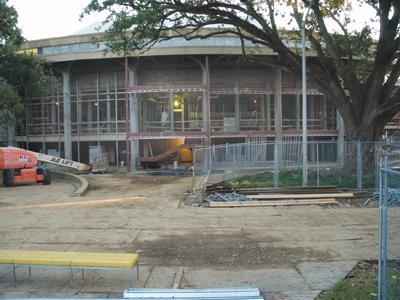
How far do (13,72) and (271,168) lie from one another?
1685 cm

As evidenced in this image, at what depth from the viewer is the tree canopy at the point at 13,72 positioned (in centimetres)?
2427

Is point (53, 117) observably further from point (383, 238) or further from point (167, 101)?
point (383, 238)

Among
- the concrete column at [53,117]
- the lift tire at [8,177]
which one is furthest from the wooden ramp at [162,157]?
the lift tire at [8,177]

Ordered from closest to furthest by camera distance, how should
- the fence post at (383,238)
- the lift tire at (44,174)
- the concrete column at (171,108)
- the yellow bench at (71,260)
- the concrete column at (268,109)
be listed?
the fence post at (383,238)
the yellow bench at (71,260)
the lift tire at (44,174)
the concrete column at (171,108)
the concrete column at (268,109)

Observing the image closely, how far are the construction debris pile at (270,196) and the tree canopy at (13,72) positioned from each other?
14.4 metres

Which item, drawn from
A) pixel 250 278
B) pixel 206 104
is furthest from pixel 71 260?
pixel 206 104

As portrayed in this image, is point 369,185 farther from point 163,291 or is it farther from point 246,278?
point 163,291

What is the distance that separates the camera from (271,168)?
71.9 ft

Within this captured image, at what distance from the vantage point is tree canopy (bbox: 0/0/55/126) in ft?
79.6

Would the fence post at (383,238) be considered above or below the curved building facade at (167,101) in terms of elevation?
below

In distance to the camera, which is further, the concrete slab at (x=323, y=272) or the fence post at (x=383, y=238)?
the concrete slab at (x=323, y=272)

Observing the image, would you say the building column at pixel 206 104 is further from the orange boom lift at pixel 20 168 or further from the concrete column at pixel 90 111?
the orange boom lift at pixel 20 168

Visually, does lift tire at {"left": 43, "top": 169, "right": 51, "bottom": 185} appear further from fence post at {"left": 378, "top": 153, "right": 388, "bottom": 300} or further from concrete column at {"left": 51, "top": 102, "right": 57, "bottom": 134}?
fence post at {"left": 378, "top": 153, "right": 388, "bottom": 300}

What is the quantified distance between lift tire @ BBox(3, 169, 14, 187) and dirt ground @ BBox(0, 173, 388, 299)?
6349 mm
